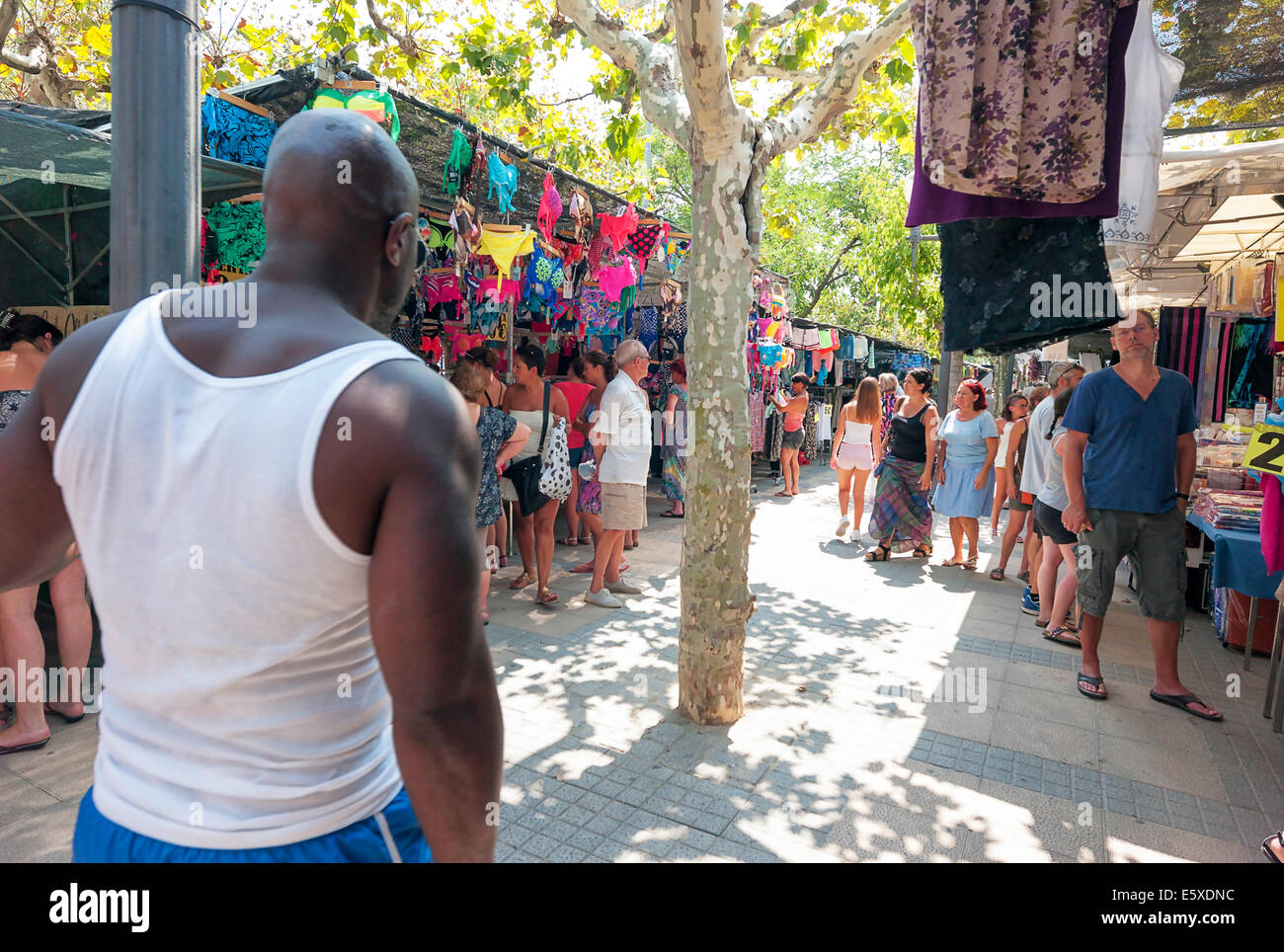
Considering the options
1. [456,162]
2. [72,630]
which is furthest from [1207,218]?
[72,630]

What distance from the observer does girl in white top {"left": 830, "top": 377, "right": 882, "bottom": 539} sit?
871cm

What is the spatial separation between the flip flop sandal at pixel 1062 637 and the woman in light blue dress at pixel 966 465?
2055 mm

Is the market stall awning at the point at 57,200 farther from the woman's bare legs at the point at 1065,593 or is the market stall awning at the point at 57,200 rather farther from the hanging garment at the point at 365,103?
the woman's bare legs at the point at 1065,593

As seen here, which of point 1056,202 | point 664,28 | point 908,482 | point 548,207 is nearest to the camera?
point 1056,202

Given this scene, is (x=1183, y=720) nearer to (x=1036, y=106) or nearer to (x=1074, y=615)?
(x=1074, y=615)

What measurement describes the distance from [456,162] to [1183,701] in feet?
18.9

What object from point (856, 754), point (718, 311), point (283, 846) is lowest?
point (856, 754)

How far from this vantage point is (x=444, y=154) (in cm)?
564

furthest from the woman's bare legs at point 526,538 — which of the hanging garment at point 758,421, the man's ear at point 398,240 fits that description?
the hanging garment at point 758,421

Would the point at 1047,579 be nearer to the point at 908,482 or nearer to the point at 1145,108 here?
the point at 908,482

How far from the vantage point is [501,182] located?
597 cm

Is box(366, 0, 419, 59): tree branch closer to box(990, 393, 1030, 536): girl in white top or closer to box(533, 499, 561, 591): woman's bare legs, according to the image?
box(533, 499, 561, 591): woman's bare legs

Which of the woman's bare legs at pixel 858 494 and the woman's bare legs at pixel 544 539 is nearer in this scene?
the woman's bare legs at pixel 544 539

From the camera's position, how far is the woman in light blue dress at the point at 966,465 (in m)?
7.58
